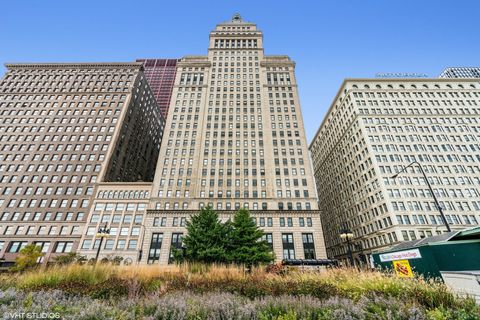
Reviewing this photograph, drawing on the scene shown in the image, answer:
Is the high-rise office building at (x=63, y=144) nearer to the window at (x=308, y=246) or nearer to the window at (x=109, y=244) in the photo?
the window at (x=109, y=244)

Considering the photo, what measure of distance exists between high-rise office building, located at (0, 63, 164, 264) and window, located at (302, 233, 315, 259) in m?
52.9

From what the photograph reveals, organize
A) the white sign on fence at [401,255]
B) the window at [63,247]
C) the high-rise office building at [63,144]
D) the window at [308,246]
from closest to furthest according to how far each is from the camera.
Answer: the white sign on fence at [401,255]
the window at [308,246]
the window at [63,247]
the high-rise office building at [63,144]

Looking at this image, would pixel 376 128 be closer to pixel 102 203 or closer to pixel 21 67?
pixel 102 203

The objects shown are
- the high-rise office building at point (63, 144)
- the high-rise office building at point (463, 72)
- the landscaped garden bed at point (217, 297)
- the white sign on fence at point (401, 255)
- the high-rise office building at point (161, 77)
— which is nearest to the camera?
the landscaped garden bed at point (217, 297)

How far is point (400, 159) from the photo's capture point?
182ft

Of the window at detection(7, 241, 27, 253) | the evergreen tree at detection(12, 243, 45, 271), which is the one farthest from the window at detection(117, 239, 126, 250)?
the window at detection(7, 241, 27, 253)

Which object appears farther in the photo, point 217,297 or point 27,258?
point 27,258

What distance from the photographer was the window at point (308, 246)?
45.8 metres

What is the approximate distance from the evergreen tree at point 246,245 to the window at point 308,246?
656 inches

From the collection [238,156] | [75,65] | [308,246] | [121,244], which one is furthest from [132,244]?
[75,65]

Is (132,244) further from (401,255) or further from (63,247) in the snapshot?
(401,255)

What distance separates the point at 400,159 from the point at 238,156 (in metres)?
42.1

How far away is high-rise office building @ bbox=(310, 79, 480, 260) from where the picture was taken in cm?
4881

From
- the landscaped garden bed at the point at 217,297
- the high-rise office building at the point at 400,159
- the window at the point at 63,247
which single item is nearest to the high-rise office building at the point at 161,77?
the window at the point at 63,247
